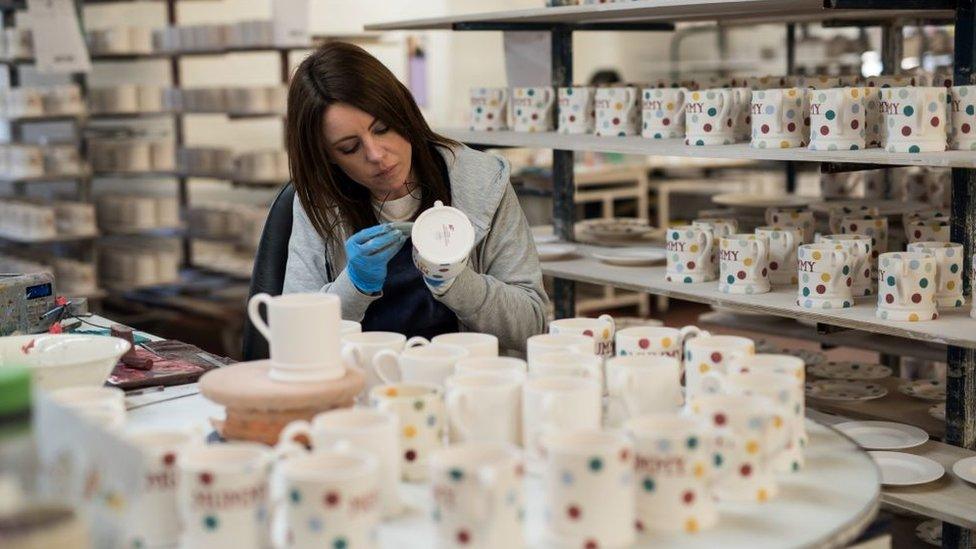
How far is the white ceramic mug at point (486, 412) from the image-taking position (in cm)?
161

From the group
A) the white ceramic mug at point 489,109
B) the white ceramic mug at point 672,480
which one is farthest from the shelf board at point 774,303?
the white ceramic mug at point 672,480

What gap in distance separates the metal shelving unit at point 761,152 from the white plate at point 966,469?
0.46 ft

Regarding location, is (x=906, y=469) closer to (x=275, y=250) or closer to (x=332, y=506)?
(x=275, y=250)

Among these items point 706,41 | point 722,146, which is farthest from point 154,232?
point 706,41

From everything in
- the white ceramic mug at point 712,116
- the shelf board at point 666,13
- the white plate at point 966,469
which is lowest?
the white plate at point 966,469

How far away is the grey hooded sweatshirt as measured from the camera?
2701 mm

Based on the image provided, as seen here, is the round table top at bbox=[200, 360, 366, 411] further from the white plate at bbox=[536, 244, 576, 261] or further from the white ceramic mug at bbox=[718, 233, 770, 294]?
the white plate at bbox=[536, 244, 576, 261]

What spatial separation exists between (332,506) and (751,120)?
2.26 m

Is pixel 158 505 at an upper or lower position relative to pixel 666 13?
lower

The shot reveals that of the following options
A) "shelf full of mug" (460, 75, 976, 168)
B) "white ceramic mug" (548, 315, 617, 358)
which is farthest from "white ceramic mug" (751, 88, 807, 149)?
"white ceramic mug" (548, 315, 617, 358)

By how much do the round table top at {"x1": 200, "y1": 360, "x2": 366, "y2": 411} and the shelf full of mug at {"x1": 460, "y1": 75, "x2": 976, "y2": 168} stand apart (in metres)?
1.57

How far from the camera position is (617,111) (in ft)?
12.0

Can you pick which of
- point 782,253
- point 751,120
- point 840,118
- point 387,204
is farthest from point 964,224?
point 387,204

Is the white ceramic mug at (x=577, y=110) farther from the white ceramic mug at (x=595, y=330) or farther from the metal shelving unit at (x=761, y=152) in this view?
the white ceramic mug at (x=595, y=330)
